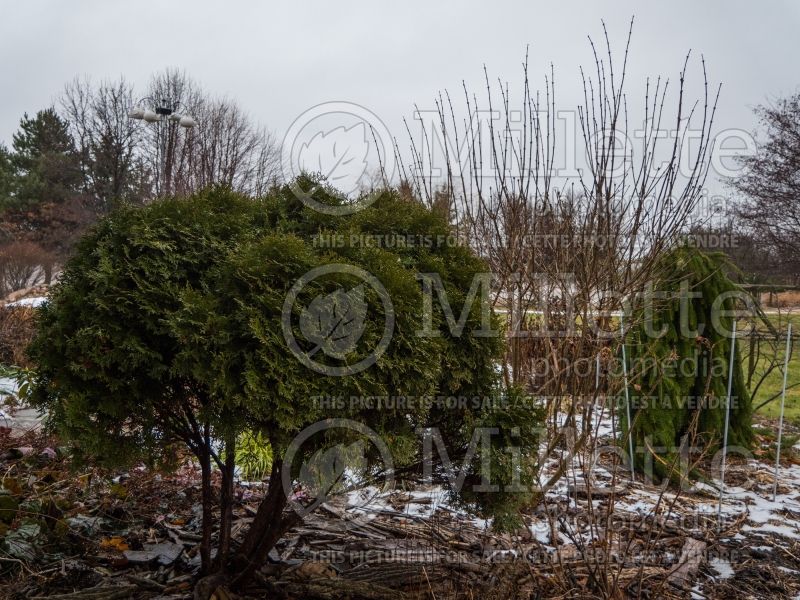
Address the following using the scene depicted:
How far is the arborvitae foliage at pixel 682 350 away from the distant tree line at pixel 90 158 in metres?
15.5

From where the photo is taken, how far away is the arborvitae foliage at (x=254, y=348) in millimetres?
2082

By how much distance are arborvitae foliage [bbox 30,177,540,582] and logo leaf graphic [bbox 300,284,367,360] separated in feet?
0.06

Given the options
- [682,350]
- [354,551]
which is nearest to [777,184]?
[682,350]

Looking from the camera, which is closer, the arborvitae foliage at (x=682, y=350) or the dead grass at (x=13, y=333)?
the arborvitae foliage at (x=682, y=350)

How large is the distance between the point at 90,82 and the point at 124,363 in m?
29.3

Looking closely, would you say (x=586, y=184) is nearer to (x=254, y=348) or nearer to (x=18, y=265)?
(x=254, y=348)

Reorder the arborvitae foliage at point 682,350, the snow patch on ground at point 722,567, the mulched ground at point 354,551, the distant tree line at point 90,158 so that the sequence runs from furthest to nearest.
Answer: the distant tree line at point 90,158, the arborvitae foliage at point 682,350, the snow patch on ground at point 722,567, the mulched ground at point 354,551

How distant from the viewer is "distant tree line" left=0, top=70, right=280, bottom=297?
20.8m

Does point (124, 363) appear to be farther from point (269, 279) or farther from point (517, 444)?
point (517, 444)

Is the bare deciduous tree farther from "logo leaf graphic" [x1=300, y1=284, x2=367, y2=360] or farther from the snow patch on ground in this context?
"logo leaf graphic" [x1=300, y1=284, x2=367, y2=360]

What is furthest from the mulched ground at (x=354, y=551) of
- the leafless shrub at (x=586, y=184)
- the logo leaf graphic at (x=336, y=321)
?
the logo leaf graphic at (x=336, y=321)

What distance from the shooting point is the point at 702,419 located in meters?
5.02

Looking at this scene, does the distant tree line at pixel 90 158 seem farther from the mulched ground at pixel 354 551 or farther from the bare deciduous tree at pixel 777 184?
the bare deciduous tree at pixel 777 184

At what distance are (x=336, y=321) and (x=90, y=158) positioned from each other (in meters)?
30.7
